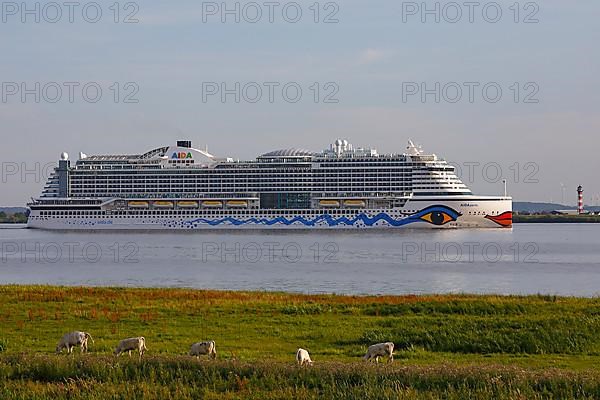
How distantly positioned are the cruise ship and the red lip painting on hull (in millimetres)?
139

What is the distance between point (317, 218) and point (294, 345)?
292ft

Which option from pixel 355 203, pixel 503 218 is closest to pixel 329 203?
pixel 355 203

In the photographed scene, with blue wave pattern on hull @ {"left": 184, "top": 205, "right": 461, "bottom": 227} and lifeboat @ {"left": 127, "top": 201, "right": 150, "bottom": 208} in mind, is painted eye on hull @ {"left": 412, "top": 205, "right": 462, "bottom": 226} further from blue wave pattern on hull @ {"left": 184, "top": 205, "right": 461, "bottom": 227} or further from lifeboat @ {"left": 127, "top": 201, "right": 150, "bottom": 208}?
lifeboat @ {"left": 127, "top": 201, "right": 150, "bottom": 208}

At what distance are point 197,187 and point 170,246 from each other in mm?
37183

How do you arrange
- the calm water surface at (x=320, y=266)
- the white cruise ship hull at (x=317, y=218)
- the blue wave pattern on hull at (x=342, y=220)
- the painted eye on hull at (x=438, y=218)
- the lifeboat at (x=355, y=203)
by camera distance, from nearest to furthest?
the calm water surface at (x=320, y=266)
the painted eye on hull at (x=438, y=218)
the blue wave pattern on hull at (x=342, y=220)
the white cruise ship hull at (x=317, y=218)
the lifeboat at (x=355, y=203)

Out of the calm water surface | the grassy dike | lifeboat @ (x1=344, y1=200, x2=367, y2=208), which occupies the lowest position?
the calm water surface

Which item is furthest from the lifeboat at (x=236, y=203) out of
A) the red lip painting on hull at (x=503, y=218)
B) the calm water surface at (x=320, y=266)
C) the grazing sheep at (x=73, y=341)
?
the grazing sheep at (x=73, y=341)

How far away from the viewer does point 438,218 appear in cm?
10319

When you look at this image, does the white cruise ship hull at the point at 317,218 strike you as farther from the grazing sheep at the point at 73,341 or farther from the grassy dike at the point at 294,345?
the grazing sheep at the point at 73,341

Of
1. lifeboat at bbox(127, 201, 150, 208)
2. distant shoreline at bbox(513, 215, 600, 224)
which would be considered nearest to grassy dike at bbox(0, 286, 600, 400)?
lifeboat at bbox(127, 201, 150, 208)

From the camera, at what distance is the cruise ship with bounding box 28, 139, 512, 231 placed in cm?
10605

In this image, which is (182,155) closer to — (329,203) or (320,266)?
(329,203)

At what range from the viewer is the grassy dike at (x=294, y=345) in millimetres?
11375

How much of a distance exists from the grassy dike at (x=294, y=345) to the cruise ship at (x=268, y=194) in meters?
77.6
